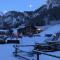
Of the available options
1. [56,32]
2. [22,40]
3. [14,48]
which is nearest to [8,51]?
[14,48]

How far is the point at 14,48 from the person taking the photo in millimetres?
2904

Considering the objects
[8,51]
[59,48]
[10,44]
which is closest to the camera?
[59,48]

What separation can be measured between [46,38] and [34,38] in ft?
0.41

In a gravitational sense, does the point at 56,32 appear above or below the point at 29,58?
above

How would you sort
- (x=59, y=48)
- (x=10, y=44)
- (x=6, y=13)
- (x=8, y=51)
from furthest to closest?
(x=8, y=51), (x=10, y=44), (x=6, y=13), (x=59, y=48)

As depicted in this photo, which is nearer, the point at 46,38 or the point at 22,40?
the point at 46,38

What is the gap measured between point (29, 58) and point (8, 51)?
37cm

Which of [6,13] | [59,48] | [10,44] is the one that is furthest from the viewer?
[10,44]

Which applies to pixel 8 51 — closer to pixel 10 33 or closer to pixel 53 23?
pixel 10 33

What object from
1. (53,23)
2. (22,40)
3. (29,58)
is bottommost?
→ (29,58)

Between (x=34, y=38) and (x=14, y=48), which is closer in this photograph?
(x=34, y=38)

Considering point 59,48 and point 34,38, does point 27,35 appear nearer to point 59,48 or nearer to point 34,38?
point 34,38

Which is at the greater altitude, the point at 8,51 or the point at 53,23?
the point at 53,23

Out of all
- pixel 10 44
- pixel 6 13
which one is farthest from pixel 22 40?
pixel 6 13
